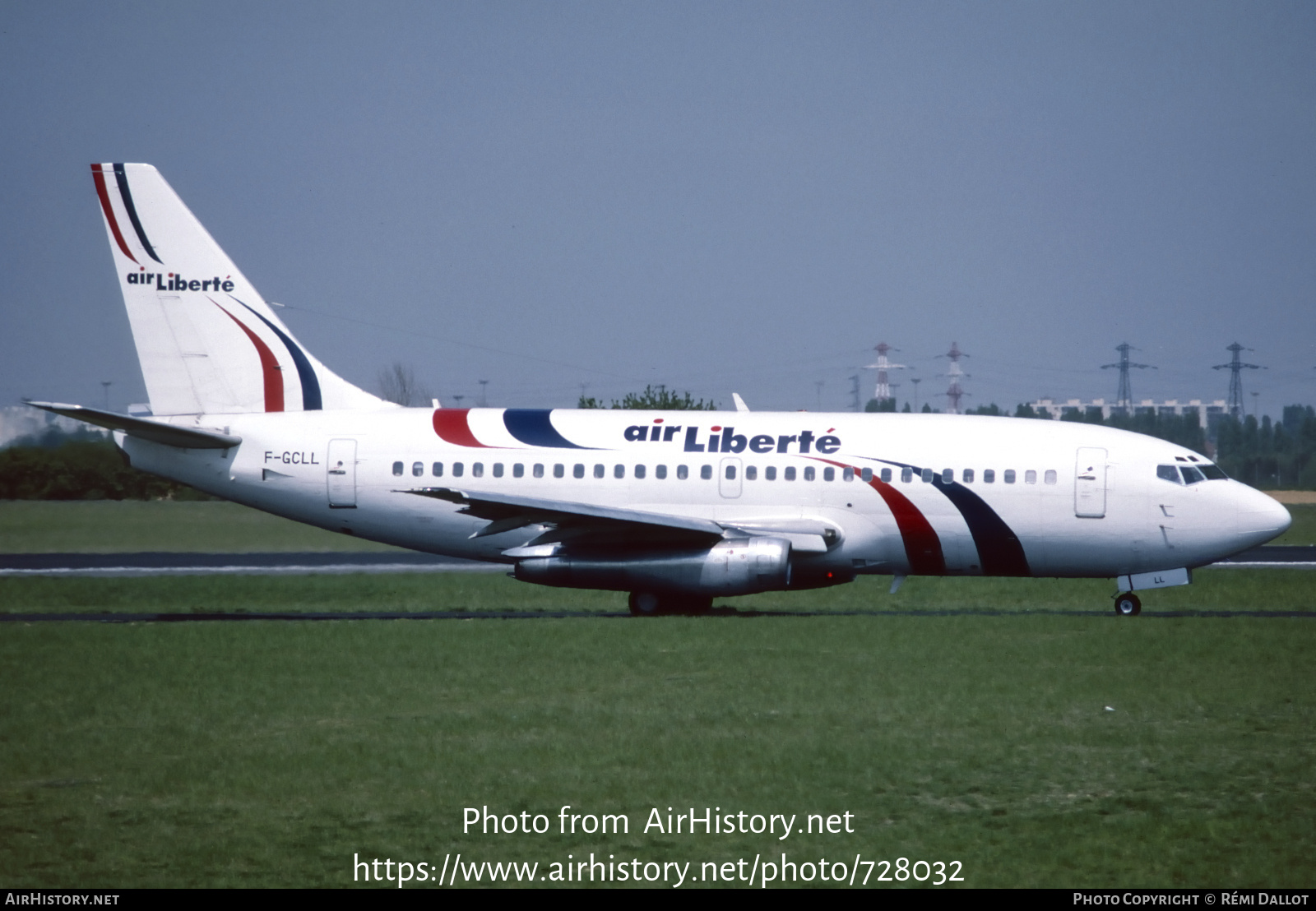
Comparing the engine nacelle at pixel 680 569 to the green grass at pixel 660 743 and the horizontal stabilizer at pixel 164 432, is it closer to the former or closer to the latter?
the green grass at pixel 660 743

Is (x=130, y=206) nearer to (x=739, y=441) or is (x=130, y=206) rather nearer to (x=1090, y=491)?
(x=739, y=441)

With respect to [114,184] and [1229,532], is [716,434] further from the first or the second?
[114,184]

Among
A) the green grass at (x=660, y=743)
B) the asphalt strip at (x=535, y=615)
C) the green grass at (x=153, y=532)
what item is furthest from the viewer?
the green grass at (x=153, y=532)

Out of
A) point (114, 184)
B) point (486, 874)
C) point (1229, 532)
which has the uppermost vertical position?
point (114, 184)

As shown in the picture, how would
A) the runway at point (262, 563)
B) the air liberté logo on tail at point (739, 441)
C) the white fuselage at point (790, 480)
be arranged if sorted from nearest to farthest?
the white fuselage at point (790, 480), the air liberté logo on tail at point (739, 441), the runway at point (262, 563)

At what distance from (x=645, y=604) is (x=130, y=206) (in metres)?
14.1

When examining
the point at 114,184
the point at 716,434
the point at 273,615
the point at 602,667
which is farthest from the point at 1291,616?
the point at 114,184

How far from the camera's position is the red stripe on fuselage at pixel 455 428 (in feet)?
93.2

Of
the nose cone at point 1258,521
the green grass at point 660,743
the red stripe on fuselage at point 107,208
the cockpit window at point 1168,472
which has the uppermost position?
the red stripe on fuselage at point 107,208

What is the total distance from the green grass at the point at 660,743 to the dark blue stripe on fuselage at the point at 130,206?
9294mm

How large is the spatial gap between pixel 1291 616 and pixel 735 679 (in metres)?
12.9

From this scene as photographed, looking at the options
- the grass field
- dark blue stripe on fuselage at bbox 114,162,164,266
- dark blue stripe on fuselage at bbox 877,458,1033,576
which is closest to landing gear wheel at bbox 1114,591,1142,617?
dark blue stripe on fuselage at bbox 877,458,1033,576

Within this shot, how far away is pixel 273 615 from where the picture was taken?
2678 centimetres

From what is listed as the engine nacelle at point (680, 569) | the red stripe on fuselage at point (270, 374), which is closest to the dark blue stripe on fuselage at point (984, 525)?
the engine nacelle at point (680, 569)
